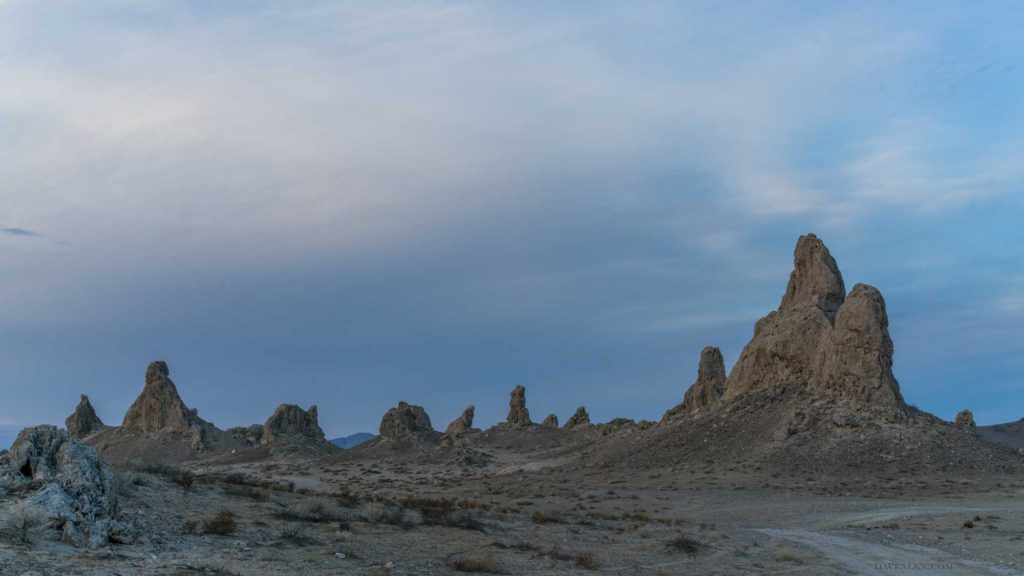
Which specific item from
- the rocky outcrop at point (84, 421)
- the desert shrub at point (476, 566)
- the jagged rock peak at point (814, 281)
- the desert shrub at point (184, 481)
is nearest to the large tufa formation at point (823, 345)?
the jagged rock peak at point (814, 281)

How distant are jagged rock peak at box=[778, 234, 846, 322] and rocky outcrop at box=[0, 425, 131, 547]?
6183 cm

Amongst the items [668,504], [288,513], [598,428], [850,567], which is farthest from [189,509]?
[598,428]

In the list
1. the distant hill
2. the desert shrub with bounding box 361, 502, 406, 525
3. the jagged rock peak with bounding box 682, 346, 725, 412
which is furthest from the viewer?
the distant hill

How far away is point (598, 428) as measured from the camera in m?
99.6

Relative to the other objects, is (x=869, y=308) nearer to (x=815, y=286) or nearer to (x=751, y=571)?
(x=815, y=286)

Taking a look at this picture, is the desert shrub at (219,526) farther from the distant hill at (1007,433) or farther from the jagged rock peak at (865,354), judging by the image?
the distant hill at (1007,433)

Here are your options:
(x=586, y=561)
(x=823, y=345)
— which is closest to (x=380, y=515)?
(x=586, y=561)

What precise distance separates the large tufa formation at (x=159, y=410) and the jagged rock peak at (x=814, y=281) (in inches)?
2924

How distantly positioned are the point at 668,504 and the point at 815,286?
3137 cm

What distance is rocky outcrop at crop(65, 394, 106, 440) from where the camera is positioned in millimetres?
113750

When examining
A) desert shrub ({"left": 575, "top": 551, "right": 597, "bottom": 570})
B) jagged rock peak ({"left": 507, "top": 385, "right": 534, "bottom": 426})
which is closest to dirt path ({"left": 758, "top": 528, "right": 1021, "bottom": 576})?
desert shrub ({"left": 575, "top": 551, "right": 597, "bottom": 570})

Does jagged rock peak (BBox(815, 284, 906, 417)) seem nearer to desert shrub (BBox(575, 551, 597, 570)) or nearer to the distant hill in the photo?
desert shrub (BBox(575, 551, 597, 570))

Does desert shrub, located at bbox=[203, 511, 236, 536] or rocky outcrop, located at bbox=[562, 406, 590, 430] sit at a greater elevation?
rocky outcrop, located at bbox=[562, 406, 590, 430]

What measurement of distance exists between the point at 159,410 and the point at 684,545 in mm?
98896
